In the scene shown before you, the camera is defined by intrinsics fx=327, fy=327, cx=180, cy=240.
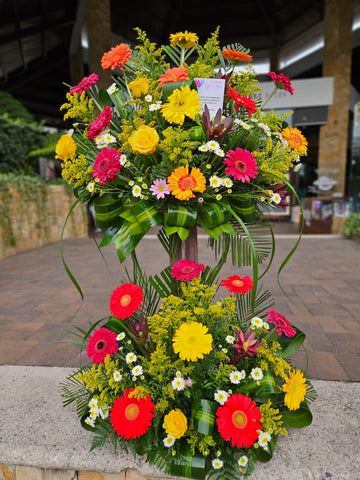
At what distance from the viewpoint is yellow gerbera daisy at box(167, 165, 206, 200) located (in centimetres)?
102

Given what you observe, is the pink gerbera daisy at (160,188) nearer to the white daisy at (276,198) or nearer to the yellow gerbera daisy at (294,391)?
the white daisy at (276,198)

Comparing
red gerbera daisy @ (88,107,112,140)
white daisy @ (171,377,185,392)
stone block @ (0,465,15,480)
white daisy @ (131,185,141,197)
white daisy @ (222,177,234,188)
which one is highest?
red gerbera daisy @ (88,107,112,140)

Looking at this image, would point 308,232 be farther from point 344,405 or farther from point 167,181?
point 167,181

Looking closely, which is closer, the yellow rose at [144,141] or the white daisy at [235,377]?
the yellow rose at [144,141]

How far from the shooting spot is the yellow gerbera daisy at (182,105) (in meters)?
1.03

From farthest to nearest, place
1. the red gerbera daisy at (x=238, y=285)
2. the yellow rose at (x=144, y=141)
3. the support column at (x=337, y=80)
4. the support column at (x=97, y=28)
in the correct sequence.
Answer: the support column at (x=337, y=80)
the support column at (x=97, y=28)
the red gerbera daisy at (x=238, y=285)
the yellow rose at (x=144, y=141)

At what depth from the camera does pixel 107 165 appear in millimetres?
1058

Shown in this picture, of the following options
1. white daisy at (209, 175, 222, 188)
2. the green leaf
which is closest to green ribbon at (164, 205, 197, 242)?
white daisy at (209, 175, 222, 188)

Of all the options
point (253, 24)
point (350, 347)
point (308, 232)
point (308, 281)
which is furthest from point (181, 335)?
point (253, 24)

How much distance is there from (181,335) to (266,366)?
337 millimetres

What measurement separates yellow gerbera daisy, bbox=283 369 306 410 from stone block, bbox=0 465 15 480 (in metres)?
1.01

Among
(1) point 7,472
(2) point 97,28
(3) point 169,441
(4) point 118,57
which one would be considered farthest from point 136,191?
(2) point 97,28

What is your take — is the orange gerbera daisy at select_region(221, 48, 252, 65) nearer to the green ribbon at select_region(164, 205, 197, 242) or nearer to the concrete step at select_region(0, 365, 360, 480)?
the green ribbon at select_region(164, 205, 197, 242)

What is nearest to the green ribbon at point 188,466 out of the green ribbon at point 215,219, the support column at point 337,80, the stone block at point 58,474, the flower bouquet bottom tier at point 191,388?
the flower bouquet bottom tier at point 191,388
